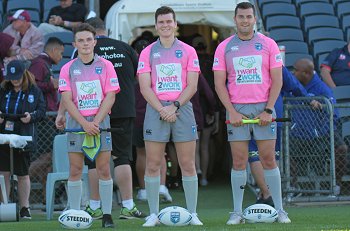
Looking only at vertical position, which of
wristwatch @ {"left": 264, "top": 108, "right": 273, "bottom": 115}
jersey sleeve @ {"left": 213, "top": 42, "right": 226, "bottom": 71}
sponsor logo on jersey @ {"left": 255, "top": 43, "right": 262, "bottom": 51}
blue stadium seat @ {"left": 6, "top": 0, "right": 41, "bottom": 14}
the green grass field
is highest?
blue stadium seat @ {"left": 6, "top": 0, "right": 41, "bottom": 14}

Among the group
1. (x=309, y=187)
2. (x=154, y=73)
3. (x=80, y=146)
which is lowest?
(x=309, y=187)

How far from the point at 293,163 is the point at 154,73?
13.6 feet

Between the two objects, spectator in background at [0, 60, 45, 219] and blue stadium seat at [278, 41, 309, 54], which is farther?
blue stadium seat at [278, 41, 309, 54]

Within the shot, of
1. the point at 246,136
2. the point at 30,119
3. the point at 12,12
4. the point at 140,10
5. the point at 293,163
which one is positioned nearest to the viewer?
the point at 246,136

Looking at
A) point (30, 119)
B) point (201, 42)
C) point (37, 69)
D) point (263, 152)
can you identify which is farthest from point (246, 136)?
point (201, 42)

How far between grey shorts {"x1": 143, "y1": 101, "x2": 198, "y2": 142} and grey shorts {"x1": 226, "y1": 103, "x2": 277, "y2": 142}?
1.27ft

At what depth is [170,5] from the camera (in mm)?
15422

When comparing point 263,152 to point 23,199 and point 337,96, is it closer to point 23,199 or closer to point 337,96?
point 23,199

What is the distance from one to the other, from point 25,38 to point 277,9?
4.81 metres

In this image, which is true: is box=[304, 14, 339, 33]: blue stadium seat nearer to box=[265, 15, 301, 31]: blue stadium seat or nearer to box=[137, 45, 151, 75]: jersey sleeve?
box=[265, 15, 301, 31]: blue stadium seat

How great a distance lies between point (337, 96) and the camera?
15445 millimetres

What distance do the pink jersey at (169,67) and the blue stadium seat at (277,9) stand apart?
8.13m

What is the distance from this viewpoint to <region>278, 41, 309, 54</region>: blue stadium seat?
1719cm

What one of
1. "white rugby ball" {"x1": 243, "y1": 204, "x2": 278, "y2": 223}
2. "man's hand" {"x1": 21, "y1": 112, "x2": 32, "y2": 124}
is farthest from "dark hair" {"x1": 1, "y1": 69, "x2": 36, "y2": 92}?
"white rugby ball" {"x1": 243, "y1": 204, "x2": 278, "y2": 223}
